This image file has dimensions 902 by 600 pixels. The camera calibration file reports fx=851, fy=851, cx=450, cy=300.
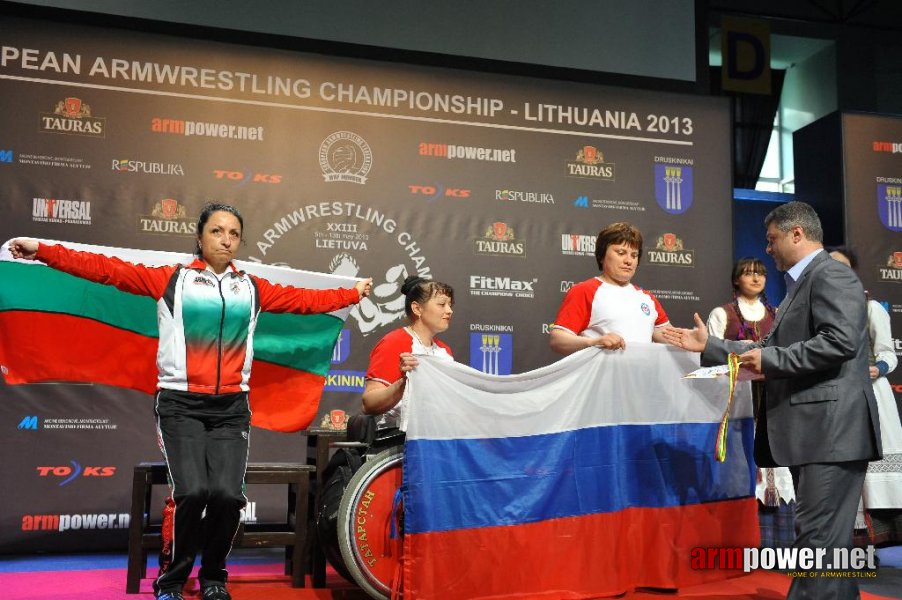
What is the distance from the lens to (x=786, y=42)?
11.2 metres

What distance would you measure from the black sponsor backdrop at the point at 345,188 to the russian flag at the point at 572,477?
1938mm

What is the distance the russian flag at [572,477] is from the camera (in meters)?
3.30

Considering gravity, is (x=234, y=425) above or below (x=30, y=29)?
below

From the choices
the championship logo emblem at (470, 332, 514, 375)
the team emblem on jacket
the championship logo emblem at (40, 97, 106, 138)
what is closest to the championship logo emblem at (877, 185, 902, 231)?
the championship logo emblem at (470, 332, 514, 375)

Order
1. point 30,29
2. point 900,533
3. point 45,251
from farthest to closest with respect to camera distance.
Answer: point 30,29, point 900,533, point 45,251

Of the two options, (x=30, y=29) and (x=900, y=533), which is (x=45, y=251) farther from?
(x=900, y=533)

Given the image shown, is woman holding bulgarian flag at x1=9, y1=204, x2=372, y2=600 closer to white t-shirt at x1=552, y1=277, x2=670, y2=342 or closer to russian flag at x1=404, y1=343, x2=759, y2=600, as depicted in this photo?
russian flag at x1=404, y1=343, x2=759, y2=600

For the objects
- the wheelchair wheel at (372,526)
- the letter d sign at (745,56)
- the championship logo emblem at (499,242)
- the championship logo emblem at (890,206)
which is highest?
the letter d sign at (745,56)

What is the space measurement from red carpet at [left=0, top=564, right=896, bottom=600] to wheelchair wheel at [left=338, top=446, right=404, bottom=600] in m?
0.44

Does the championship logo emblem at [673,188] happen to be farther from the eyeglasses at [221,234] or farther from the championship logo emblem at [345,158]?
the eyeglasses at [221,234]

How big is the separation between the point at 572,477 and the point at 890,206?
4368 millimetres

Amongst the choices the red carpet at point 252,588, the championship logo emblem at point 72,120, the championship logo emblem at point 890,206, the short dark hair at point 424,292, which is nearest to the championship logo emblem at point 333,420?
the red carpet at point 252,588

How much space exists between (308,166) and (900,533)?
163 inches

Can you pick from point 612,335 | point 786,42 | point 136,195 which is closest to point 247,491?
point 136,195
